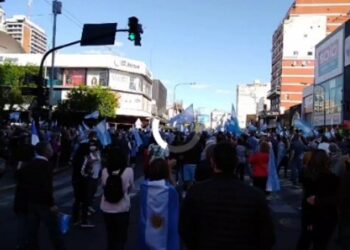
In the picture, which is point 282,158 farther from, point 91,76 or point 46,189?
point 91,76

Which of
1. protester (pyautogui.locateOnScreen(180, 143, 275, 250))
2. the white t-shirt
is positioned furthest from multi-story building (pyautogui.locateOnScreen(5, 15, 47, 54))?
protester (pyautogui.locateOnScreen(180, 143, 275, 250))

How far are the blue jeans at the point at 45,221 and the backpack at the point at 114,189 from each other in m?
0.95

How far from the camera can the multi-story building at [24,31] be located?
124 m

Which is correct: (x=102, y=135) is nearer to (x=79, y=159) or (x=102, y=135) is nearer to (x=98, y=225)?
(x=79, y=159)

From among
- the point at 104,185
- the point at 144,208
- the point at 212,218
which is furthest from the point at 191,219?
the point at 104,185

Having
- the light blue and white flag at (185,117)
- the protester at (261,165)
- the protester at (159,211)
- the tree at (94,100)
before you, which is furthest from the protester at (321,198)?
the tree at (94,100)

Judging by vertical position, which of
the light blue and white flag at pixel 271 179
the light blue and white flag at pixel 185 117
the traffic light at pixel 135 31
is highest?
the traffic light at pixel 135 31

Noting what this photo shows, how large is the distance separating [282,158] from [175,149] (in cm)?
828

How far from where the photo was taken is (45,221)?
7555 millimetres

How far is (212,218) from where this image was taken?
Answer: 3.84 metres

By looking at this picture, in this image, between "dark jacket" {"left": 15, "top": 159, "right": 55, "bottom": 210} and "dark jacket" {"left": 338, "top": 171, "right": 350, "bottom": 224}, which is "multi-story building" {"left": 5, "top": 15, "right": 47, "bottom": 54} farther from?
"dark jacket" {"left": 338, "top": 171, "right": 350, "bottom": 224}

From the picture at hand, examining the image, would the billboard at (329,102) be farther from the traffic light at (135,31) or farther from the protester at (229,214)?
the protester at (229,214)

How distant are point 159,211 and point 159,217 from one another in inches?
2.5

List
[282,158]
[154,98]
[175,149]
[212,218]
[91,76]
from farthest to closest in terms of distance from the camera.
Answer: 1. [154,98]
2. [91,76]
3. [282,158]
4. [175,149]
5. [212,218]
